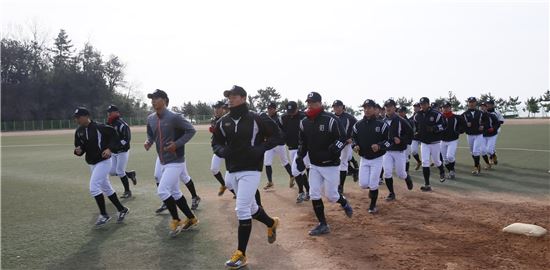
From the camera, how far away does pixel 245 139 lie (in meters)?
5.38

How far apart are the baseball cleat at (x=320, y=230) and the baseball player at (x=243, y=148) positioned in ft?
4.15

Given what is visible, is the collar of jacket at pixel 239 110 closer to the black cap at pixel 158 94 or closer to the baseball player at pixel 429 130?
the black cap at pixel 158 94

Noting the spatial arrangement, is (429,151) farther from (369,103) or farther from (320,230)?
(320,230)

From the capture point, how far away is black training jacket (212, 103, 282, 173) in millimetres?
5359

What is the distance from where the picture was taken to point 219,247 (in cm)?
588

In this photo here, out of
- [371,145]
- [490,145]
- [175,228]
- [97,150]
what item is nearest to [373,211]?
[371,145]

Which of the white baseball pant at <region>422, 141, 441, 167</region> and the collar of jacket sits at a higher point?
the collar of jacket

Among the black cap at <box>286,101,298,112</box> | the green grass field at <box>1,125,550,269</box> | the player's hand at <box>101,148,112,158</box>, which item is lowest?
the green grass field at <box>1,125,550,269</box>

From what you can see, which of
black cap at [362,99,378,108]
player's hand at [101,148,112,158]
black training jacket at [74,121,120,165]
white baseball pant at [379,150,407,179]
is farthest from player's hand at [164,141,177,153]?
white baseball pant at [379,150,407,179]

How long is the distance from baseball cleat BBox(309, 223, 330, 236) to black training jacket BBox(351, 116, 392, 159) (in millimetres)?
2110

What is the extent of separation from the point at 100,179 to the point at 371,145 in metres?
5.17

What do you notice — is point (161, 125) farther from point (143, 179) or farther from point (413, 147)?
point (413, 147)

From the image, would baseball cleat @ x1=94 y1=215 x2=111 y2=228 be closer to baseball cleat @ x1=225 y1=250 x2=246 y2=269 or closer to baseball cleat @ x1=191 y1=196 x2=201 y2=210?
baseball cleat @ x1=191 y1=196 x2=201 y2=210

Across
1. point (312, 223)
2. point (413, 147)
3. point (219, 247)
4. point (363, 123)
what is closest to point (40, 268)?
point (219, 247)
